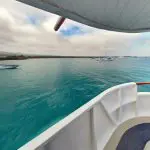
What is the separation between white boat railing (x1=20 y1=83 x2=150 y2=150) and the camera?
3.33 ft

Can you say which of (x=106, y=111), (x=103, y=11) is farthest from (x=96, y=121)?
(x=103, y=11)

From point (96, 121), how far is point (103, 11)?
4.40 feet

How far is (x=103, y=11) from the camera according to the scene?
5.18 feet

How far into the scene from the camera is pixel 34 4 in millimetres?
1147

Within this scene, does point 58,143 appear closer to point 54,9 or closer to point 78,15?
point 54,9

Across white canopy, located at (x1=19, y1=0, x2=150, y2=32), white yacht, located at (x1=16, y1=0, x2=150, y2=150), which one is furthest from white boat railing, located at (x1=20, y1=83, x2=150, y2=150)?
white canopy, located at (x1=19, y1=0, x2=150, y2=32)

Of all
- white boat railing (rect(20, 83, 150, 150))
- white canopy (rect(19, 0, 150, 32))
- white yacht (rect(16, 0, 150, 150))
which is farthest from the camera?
white canopy (rect(19, 0, 150, 32))

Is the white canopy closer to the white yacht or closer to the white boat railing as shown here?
the white yacht

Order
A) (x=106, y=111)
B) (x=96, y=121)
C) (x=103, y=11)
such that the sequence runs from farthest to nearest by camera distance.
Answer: (x=106, y=111)
(x=96, y=121)
(x=103, y=11)

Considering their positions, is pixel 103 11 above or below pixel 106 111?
above

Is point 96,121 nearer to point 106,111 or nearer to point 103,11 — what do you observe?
point 106,111

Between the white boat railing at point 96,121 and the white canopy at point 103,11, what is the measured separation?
39.3 inches

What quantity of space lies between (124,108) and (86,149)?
Result: 1.40 metres

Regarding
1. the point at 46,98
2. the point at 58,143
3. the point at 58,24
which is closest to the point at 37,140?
the point at 58,143
